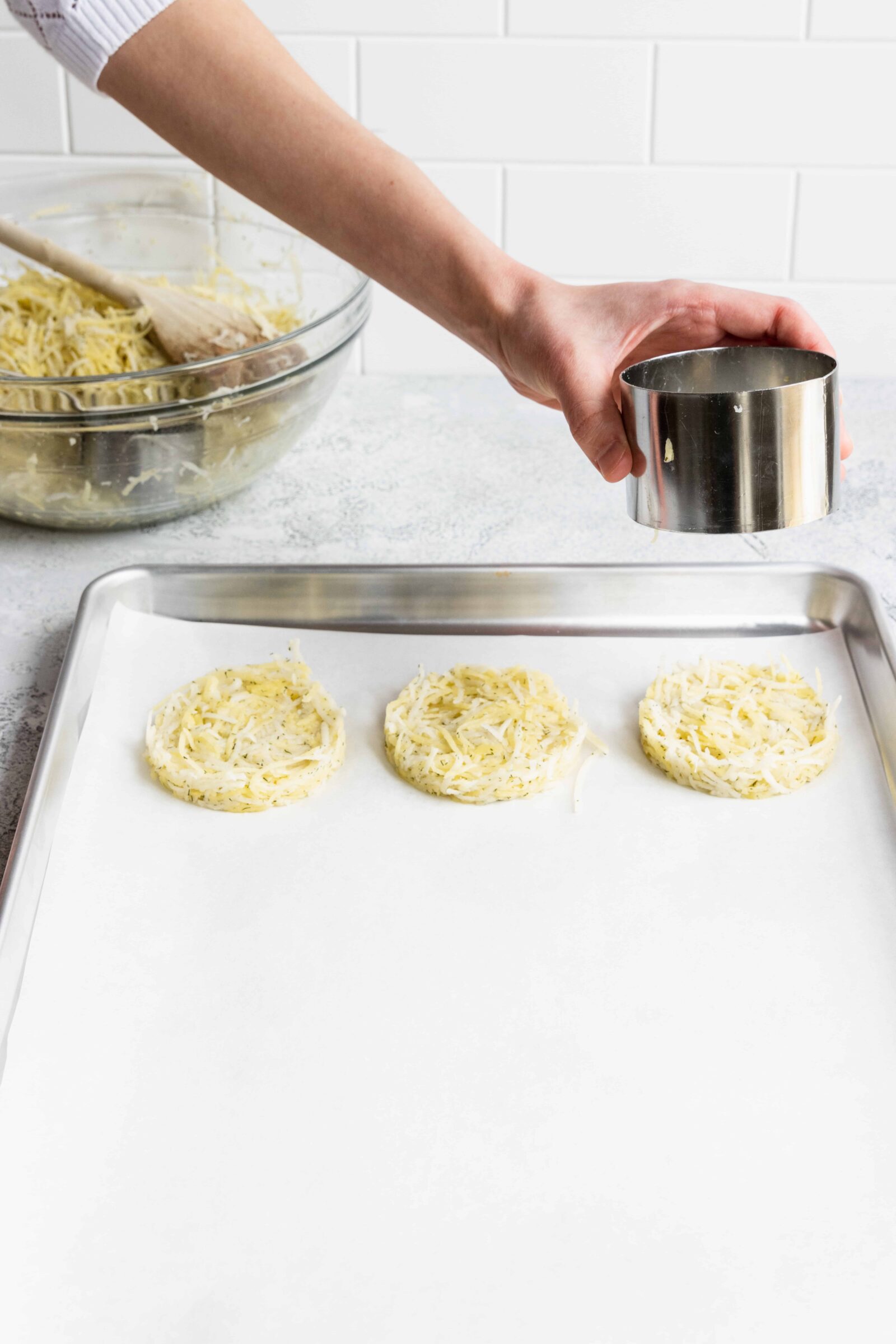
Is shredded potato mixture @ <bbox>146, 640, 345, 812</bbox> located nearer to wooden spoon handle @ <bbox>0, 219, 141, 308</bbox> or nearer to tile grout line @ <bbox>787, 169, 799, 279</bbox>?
wooden spoon handle @ <bbox>0, 219, 141, 308</bbox>

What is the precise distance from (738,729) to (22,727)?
68cm

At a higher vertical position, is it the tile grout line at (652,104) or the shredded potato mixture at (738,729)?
the tile grout line at (652,104)

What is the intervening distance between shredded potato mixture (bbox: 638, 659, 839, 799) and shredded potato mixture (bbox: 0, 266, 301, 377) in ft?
2.07

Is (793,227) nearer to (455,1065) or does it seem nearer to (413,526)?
(413,526)

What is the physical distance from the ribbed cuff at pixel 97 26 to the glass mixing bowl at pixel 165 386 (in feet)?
0.92

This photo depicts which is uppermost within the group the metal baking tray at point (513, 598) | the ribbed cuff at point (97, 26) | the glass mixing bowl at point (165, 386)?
the ribbed cuff at point (97, 26)

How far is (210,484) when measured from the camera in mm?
1408

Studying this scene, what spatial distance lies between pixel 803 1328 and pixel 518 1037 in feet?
0.90

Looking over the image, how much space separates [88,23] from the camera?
107 centimetres

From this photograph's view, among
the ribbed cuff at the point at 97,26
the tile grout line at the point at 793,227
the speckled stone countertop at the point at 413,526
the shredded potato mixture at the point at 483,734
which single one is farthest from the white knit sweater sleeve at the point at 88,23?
the tile grout line at the point at 793,227

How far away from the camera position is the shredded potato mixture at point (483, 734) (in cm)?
113

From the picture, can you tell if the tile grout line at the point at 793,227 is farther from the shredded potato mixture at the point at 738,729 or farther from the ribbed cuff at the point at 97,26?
the ribbed cuff at the point at 97,26

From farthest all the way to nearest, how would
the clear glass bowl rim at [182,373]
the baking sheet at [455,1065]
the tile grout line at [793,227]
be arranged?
the tile grout line at [793,227] → the clear glass bowl rim at [182,373] → the baking sheet at [455,1065]

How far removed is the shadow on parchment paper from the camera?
1077 millimetres
